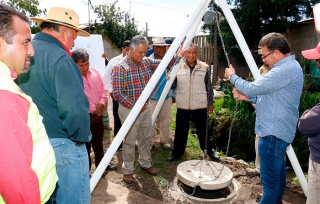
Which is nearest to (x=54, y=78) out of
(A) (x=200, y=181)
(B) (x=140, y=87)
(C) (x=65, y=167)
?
(C) (x=65, y=167)

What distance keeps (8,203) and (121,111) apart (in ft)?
8.58

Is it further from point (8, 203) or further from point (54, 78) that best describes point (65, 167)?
point (8, 203)

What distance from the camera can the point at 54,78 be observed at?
5.84ft

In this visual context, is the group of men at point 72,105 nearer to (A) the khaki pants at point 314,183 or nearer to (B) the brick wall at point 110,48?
(A) the khaki pants at point 314,183

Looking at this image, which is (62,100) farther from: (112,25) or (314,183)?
(112,25)

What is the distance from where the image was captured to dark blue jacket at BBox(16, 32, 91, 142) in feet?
5.83

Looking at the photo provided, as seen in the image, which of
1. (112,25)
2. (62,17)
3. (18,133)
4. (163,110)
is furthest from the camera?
(112,25)

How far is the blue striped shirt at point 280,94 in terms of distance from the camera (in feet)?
8.01

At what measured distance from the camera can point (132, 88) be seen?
11.4 ft

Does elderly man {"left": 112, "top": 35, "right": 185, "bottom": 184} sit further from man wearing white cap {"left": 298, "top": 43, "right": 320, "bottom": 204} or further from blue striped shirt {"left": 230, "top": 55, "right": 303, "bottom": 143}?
man wearing white cap {"left": 298, "top": 43, "right": 320, "bottom": 204}

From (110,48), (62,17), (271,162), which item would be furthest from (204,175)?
(110,48)

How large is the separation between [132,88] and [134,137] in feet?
2.23

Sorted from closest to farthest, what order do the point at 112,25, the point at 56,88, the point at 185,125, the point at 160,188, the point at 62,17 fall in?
the point at 56,88 → the point at 62,17 → the point at 160,188 → the point at 185,125 → the point at 112,25

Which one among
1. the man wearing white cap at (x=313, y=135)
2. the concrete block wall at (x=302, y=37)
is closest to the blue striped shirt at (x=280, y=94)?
the man wearing white cap at (x=313, y=135)
